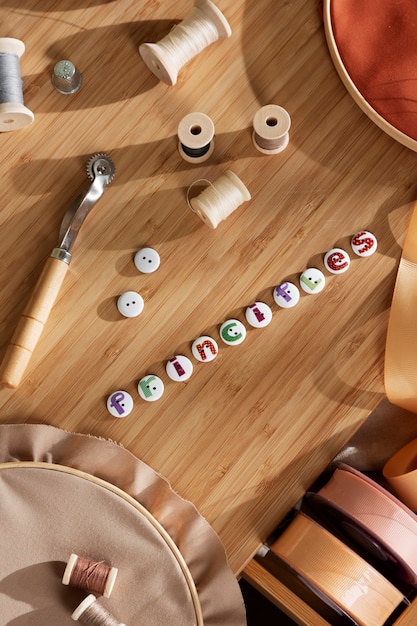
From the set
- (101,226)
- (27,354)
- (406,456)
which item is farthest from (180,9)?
(406,456)

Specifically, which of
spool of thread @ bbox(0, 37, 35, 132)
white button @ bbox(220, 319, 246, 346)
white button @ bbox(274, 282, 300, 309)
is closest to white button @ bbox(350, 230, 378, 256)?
white button @ bbox(274, 282, 300, 309)

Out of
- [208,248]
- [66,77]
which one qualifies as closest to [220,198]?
[208,248]

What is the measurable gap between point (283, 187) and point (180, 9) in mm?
340

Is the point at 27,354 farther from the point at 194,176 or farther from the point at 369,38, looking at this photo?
the point at 369,38

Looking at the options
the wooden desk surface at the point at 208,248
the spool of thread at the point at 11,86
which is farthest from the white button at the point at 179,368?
the spool of thread at the point at 11,86

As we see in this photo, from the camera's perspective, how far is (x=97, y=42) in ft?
3.90

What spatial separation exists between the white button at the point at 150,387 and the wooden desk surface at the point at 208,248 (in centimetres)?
1

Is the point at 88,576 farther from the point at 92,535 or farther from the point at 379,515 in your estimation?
the point at 379,515

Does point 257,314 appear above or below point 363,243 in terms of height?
below

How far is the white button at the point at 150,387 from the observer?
3.80ft

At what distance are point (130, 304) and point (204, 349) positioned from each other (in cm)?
14

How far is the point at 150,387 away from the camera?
1.16 meters

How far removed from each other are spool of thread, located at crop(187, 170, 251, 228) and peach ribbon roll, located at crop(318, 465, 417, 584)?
48 cm

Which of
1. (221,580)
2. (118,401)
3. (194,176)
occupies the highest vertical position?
(194,176)
